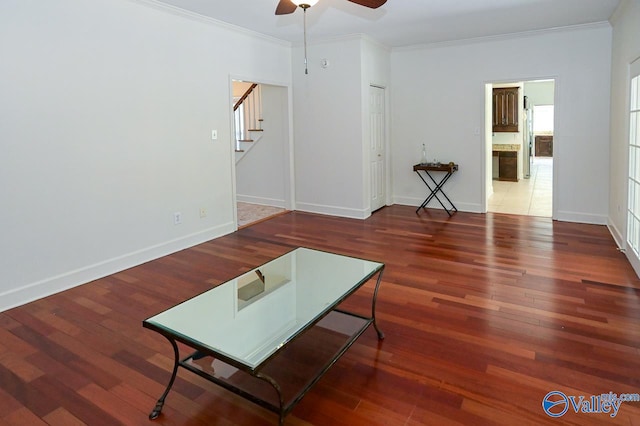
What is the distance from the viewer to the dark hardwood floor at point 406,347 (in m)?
1.98

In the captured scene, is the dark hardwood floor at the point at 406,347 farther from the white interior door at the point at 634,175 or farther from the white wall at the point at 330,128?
the white wall at the point at 330,128

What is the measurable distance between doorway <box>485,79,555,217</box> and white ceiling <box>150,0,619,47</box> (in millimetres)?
1289

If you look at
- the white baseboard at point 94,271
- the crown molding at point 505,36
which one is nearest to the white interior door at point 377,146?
the crown molding at point 505,36

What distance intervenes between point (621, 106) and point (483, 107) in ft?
6.06

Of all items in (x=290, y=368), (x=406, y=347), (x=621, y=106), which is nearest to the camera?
(x=290, y=368)

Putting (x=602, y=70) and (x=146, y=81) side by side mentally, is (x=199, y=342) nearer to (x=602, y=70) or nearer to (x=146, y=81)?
(x=146, y=81)

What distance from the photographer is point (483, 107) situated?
600 centimetres

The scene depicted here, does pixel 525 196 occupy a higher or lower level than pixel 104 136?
lower

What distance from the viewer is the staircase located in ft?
22.7

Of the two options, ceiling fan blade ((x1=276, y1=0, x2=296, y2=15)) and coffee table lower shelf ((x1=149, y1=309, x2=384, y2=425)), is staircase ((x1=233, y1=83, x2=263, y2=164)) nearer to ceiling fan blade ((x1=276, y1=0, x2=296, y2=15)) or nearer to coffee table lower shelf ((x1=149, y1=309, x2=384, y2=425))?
ceiling fan blade ((x1=276, y1=0, x2=296, y2=15))

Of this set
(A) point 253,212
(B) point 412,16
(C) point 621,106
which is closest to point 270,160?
(A) point 253,212

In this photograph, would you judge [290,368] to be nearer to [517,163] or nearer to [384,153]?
[384,153]

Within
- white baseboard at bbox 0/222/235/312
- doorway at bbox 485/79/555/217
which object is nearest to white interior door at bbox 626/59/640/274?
doorway at bbox 485/79/555/217

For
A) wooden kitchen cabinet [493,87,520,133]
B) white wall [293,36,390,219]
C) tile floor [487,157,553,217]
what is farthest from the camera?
wooden kitchen cabinet [493,87,520,133]
